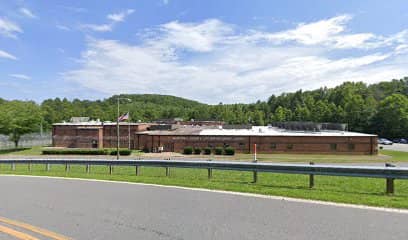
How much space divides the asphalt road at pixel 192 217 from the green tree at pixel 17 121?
202ft

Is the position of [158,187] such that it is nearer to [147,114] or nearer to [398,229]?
[398,229]

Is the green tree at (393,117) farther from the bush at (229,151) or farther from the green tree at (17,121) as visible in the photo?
the green tree at (17,121)

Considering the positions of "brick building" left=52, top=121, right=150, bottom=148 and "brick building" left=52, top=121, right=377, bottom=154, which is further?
"brick building" left=52, top=121, right=150, bottom=148

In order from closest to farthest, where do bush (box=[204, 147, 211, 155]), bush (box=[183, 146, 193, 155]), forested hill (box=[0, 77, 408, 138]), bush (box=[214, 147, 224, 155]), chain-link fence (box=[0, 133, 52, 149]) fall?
bush (box=[214, 147, 224, 155]) → bush (box=[204, 147, 211, 155]) → bush (box=[183, 146, 193, 155]) → chain-link fence (box=[0, 133, 52, 149]) → forested hill (box=[0, 77, 408, 138])

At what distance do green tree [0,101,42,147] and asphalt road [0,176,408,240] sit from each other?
2423 inches

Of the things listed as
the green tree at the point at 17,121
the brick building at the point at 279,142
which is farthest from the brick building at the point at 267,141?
the green tree at the point at 17,121

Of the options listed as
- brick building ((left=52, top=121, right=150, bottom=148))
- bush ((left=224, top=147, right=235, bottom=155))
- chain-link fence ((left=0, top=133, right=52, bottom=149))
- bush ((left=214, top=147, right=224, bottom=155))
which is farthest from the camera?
chain-link fence ((left=0, top=133, right=52, bottom=149))

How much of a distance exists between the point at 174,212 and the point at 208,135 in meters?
43.4

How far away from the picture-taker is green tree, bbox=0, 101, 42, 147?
63.5 m

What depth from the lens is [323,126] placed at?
63.0m

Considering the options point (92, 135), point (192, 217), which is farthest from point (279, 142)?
point (192, 217)

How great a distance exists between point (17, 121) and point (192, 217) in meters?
A: 67.5

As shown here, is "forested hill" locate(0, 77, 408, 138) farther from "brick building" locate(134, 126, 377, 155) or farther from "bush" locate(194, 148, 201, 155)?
"bush" locate(194, 148, 201, 155)

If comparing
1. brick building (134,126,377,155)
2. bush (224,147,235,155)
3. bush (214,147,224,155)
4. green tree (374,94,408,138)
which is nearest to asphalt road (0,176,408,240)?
bush (224,147,235,155)
